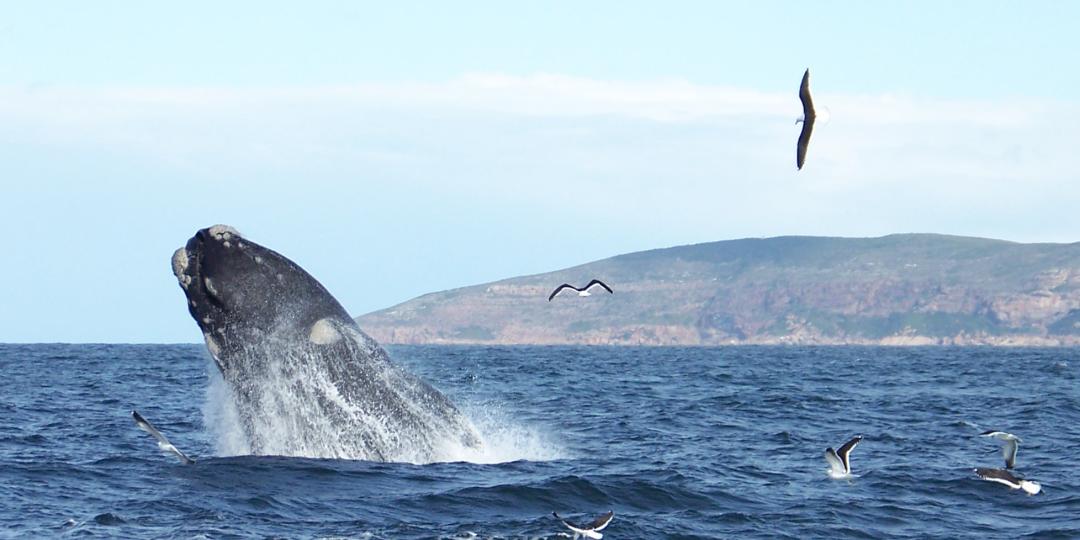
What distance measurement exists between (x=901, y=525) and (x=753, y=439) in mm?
8738

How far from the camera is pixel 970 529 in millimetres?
13047

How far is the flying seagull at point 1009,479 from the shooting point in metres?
14.3

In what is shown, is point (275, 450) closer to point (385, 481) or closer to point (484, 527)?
point (385, 481)

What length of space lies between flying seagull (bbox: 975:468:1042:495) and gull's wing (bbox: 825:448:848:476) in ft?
4.69

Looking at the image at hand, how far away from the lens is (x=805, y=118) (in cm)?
1166

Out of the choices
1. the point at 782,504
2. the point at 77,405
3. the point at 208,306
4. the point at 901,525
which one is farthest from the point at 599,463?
the point at 77,405

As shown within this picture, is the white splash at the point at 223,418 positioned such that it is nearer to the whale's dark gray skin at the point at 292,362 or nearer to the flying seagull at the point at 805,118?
the whale's dark gray skin at the point at 292,362

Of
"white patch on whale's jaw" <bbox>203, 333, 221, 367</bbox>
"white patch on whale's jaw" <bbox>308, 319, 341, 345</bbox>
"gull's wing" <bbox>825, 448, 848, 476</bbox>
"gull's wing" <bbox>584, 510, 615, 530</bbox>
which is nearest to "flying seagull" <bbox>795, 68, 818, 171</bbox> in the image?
"gull's wing" <bbox>584, 510, 615, 530</bbox>

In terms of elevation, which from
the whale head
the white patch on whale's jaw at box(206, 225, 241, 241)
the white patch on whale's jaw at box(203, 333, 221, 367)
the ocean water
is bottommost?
the ocean water

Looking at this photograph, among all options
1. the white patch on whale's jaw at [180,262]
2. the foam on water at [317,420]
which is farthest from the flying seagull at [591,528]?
the white patch on whale's jaw at [180,262]

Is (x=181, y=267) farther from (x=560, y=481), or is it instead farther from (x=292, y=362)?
(x=560, y=481)

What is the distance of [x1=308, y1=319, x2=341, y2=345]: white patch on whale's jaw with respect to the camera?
1355 cm

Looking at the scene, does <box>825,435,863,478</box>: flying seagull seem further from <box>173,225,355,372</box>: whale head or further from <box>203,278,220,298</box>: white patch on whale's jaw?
<box>203,278,220,298</box>: white patch on whale's jaw

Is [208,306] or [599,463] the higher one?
[208,306]
